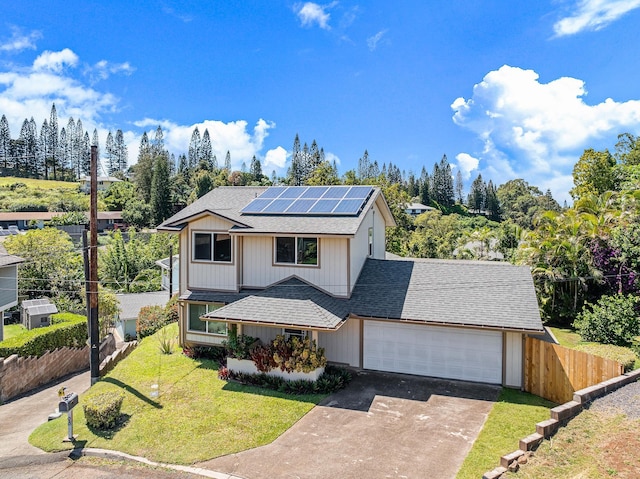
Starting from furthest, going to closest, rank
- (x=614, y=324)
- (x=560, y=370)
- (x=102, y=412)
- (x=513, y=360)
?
(x=614, y=324) → (x=513, y=360) → (x=560, y=370) → (x=102, y=412)

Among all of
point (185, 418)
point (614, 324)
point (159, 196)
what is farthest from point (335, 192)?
point (159, 196)

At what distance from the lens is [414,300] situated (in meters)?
15.9

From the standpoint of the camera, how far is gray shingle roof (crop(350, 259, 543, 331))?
14258 mm

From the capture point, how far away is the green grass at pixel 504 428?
9520mm

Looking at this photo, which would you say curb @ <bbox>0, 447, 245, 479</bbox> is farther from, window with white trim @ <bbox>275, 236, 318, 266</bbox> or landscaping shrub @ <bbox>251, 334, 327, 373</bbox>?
window with white trim @ <bbox>275, 236, 318, 266</bbox>

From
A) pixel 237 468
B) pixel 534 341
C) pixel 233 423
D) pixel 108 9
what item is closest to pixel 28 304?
pixel 108 9

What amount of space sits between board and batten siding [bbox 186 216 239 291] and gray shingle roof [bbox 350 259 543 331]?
545 centimetres

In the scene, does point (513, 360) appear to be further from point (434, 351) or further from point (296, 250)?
point (296, 250)

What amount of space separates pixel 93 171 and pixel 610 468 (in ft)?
59.5

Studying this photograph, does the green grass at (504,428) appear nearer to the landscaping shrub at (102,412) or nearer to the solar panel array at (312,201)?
the solar panel array at (312,201)

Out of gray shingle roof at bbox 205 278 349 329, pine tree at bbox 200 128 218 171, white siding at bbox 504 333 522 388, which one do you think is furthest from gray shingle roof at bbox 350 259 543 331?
pine tree at bbox 200 128 218 171

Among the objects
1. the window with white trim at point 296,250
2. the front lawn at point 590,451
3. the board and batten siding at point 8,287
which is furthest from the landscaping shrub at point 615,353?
the board and batten siding at point 8,287

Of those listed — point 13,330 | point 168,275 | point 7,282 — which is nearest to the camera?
point 7,282

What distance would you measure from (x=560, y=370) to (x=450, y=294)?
4.44 metres
